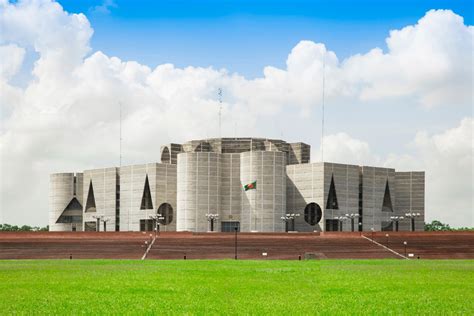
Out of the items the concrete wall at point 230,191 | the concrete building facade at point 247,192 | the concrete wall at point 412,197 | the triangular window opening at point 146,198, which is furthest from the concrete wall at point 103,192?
the concrete wall at point 412,197

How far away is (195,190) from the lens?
11519cm

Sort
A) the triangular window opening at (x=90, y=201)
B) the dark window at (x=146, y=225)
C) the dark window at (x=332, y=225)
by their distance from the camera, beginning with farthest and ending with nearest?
the triangular window opening at (x=90, y=201) < the dark window at (x=146, y=225) < the dark window at (x=332, y=225)

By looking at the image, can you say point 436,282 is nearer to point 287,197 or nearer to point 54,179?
point 287,197

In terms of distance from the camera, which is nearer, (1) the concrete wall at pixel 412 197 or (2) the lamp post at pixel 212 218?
(2) the lamp post at pixel 212 218

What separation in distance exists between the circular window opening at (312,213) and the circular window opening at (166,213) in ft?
75.3

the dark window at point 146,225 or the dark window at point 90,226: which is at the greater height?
the dark window at point 146,225

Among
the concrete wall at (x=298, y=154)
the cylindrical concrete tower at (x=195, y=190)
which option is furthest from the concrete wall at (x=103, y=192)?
the concrete wall at (x=298, y=154)

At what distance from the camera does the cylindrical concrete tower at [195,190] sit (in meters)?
115

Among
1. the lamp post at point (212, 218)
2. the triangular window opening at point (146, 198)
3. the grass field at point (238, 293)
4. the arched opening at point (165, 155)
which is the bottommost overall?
the lamp post at point (212, 218)

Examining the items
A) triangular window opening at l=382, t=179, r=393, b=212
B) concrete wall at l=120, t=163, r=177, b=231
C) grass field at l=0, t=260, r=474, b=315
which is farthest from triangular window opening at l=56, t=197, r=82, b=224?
grass field at l=0, t=260, r=474, b=315

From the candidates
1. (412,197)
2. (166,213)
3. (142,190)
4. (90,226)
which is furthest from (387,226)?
(90,226)

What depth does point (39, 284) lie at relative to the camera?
3141 cm

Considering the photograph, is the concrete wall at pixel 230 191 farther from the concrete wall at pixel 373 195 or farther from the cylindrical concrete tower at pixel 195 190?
the concrete wall at pixel 373 195

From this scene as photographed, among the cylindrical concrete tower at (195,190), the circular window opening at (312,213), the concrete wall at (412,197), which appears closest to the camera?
the cylindrical concrete tower at (195,190)
